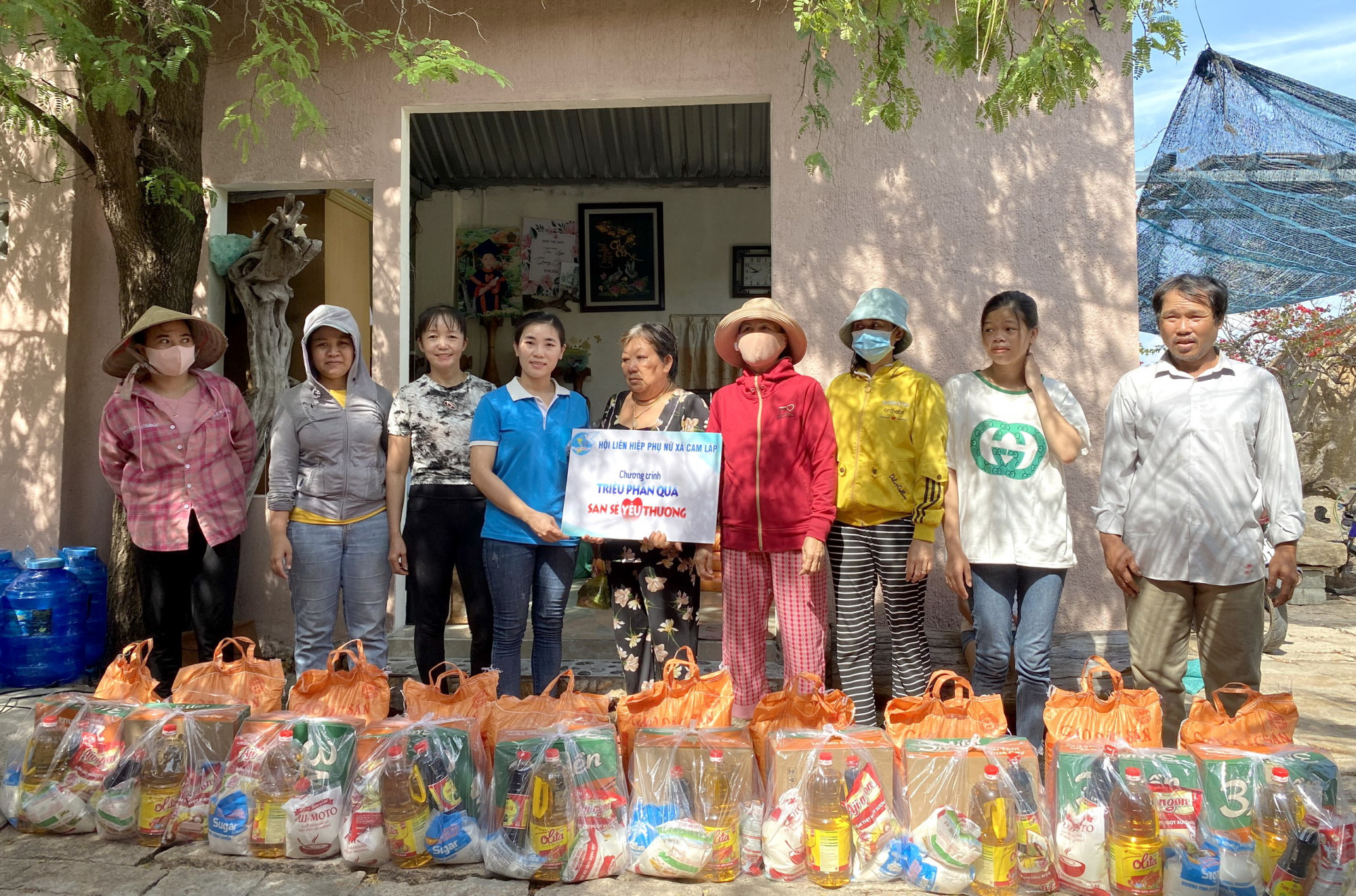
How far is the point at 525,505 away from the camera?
3727 mm

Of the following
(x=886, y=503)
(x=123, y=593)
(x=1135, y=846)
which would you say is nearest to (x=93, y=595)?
(x=123, y=593)

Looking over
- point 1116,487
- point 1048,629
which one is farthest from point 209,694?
point 1116,487

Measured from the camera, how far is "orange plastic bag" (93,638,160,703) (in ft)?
11.4

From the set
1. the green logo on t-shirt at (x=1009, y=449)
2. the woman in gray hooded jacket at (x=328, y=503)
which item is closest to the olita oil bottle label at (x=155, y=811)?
the woman in gray hooded jacket at (x=328, y=503)

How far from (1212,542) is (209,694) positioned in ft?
11.8

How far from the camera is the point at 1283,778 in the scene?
270cm

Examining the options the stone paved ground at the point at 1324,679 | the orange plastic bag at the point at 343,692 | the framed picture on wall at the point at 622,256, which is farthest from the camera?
the framed picture on wall at the point at 622,256

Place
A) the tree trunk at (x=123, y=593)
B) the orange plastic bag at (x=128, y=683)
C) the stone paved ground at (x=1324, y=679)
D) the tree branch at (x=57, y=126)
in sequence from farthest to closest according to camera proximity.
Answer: the tree trunk at (x=123, y=593)
the tree branch at (x=57, y=126)
the stone paved ground at (x=1324, y=679)
the orange plastic bag at (x=128, y=683)

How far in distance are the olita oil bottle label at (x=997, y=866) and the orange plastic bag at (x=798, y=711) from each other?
594mm

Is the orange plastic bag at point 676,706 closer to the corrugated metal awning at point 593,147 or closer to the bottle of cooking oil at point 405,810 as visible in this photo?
the bottle of cooking oil at point 405,810

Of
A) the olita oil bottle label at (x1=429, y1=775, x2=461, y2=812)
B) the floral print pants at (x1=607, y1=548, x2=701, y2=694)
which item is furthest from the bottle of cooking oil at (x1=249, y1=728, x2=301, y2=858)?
the floral print pants at (x1=607, y1=548, x2=701, y2=694)

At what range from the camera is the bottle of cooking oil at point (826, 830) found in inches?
110

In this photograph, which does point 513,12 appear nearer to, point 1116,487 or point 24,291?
point 24,291

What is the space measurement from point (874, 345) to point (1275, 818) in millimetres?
2018
